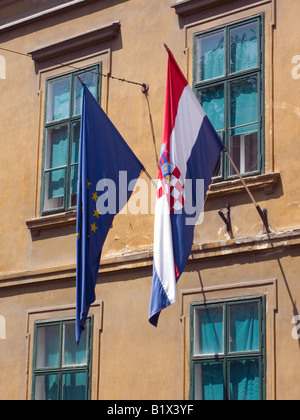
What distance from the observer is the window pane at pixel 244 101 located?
12797mm

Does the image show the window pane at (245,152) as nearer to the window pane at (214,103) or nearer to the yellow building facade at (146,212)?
the yellow building facade at (146,212)

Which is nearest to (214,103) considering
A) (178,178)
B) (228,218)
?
(228,218)

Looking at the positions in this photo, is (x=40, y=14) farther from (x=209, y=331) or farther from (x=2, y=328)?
(x=209, y=331)

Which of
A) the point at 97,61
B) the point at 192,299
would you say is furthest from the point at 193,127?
the point at 97,61

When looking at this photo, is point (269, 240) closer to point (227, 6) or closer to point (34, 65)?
point (227, 6)

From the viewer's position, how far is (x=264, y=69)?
12742 millimetres

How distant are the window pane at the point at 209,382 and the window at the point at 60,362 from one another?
5.07ft

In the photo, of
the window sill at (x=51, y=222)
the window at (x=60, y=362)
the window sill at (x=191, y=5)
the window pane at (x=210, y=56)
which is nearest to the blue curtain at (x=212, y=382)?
the window at (x=60, y=362)

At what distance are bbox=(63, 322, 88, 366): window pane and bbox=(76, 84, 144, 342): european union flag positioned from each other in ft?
5.11

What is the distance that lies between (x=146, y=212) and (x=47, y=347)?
2.12 m

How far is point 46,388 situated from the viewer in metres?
13.7

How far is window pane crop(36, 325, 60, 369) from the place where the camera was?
13.7 metres

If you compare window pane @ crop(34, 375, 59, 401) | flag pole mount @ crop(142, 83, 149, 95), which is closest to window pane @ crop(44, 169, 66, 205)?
flag pole mount @ crop(142, 83, 149, 95)
